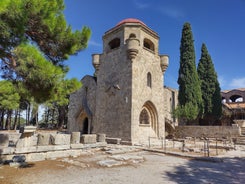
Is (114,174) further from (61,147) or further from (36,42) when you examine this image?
(36,42)

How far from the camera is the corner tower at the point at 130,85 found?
565 inches

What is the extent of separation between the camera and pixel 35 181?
192 inches

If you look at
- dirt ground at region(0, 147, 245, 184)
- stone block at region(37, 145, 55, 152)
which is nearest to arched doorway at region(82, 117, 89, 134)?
stone block at region(37, 145, 55, 152)

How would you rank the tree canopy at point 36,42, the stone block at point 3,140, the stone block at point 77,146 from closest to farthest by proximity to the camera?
the tree canopy at point 36,42 → the stone block at point 3,140 → the stone block at point 77,146

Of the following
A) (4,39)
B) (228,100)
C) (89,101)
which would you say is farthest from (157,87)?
(228,100)

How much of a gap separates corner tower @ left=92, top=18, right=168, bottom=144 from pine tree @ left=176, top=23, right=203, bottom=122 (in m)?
5.81

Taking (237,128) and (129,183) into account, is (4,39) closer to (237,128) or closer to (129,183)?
(129,183)

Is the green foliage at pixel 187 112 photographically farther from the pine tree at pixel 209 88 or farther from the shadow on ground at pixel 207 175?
the shadow on ground at pixel 207 175

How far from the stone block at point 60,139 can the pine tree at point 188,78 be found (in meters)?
14.9

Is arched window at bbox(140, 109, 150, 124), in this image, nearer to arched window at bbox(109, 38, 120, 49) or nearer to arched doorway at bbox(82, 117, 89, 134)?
arched doorway at bbox(82, 117, 89, 134)

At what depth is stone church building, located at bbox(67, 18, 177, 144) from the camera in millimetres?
14430

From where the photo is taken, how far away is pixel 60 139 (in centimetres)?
855

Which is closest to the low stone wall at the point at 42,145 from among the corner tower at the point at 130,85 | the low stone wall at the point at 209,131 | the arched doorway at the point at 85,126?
the corner tower at the point at 130,85

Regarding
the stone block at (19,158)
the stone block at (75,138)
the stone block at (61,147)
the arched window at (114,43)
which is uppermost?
the arched window at (114,43)
